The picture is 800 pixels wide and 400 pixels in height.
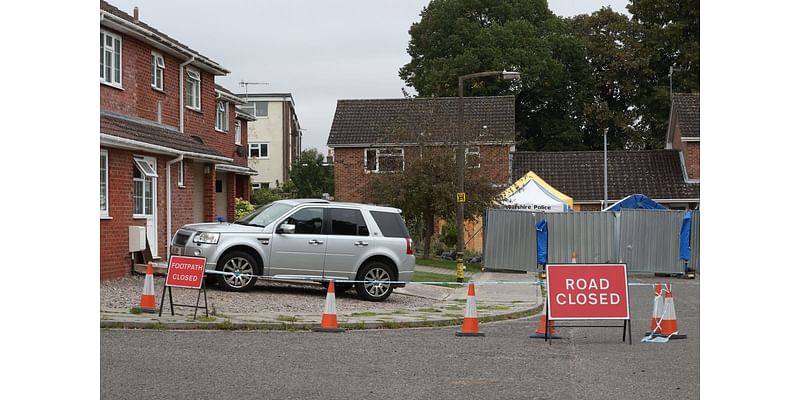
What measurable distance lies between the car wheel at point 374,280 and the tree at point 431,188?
14.3 m

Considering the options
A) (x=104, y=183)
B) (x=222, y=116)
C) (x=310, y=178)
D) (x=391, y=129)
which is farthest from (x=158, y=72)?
(x=310, y=178)

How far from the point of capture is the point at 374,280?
19297 millimetres

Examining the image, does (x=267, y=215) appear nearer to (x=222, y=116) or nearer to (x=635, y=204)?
(x=222, y=116)

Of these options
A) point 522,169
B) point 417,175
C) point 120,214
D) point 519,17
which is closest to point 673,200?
point 522,169

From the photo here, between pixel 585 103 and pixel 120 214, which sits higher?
pixel 585 103

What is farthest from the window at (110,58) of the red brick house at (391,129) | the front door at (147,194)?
the red brick house at (391,129)

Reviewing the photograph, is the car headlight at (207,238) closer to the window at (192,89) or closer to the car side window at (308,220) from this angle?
the car side window at (308,220)

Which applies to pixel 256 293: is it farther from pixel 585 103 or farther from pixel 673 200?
pixel 585 103

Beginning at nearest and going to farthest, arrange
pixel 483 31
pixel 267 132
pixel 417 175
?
pixel 417 175, pixel 483 31, pixel 267 132

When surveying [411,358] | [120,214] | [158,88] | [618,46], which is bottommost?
[411,358]

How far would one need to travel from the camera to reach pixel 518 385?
9.74 metres

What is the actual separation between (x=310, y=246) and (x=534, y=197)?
2029cm

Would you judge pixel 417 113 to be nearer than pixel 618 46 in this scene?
Yes

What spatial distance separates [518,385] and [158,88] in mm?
18505
